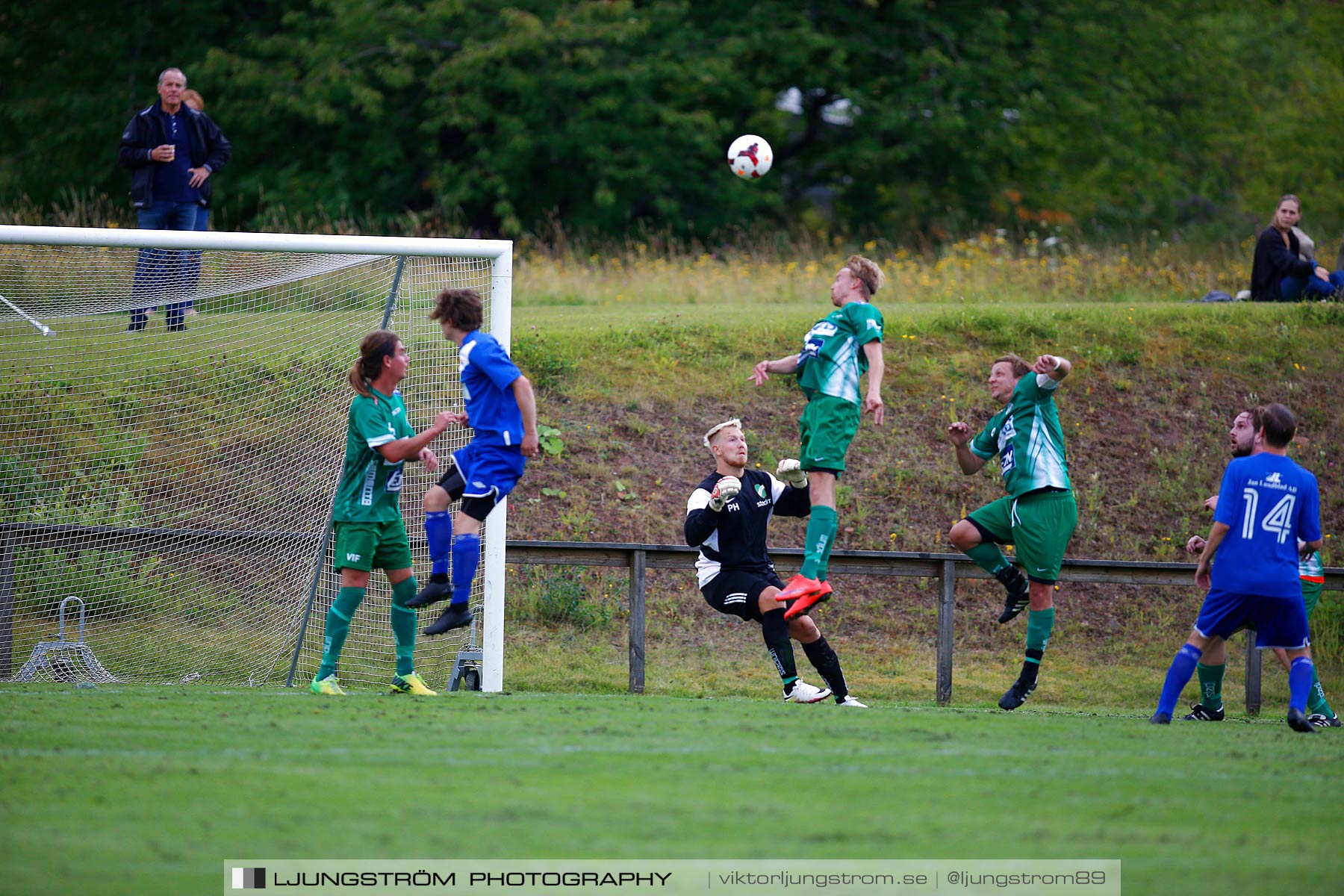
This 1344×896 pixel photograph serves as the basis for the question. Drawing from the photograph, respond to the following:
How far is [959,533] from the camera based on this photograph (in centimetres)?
855

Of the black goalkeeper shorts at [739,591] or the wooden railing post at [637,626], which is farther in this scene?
the wooden railing post at [637,626]

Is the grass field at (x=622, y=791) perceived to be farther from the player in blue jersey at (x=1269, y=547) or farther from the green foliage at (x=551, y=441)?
the green foliage at (x=551, y=441)

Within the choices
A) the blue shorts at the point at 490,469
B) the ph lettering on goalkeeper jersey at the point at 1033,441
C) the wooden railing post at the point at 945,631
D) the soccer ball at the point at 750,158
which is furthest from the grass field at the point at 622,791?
the soccer ball at the point at 750,158

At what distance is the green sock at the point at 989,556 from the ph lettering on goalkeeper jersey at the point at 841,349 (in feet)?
4.39

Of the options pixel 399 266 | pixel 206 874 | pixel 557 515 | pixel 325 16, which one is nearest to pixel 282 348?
pixel 399 266

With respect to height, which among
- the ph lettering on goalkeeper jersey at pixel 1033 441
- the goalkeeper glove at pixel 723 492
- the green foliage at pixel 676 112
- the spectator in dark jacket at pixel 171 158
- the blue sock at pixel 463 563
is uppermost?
the green foliage at pixel 676 112

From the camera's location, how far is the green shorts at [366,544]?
300 inches

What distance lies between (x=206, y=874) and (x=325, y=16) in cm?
2353

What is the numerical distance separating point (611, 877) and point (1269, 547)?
4.71 metres

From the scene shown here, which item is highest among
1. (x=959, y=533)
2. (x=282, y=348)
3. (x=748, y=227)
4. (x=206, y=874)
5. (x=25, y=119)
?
(x=25, y=119)

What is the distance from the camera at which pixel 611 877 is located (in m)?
4.01

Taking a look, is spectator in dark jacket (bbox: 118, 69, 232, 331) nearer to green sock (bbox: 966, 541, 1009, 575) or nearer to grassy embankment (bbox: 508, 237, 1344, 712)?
grassy embankment (bbox: 508, 237, 1344, 712)

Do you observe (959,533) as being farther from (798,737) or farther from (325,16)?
(325,16)

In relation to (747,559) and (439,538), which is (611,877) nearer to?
(439,538)
